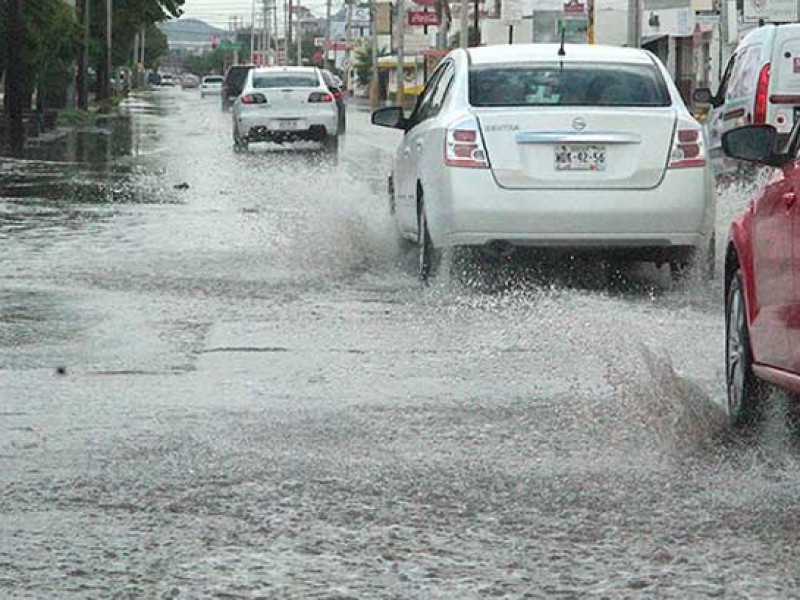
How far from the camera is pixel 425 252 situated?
13.1m

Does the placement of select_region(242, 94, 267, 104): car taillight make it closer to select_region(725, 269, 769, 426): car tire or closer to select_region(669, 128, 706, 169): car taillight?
select_region(669, 128, 706, 169): car taillight

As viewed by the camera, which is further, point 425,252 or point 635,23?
point 635,23

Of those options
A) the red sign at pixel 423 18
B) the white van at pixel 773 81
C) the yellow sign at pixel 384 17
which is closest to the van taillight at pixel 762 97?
the white van at pixel 773 81

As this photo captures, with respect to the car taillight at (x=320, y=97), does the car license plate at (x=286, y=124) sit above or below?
below

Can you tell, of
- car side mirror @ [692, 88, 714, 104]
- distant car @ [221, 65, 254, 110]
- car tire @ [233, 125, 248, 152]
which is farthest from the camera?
distant car @ [221, 65, 254, 110]

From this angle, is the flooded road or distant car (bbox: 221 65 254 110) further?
distant car (bbox: 221 65 254 110)

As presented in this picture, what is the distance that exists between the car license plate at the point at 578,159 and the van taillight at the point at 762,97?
842 centimetres

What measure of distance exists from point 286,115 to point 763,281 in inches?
1127

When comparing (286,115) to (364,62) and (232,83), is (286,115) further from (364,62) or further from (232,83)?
(364,62)

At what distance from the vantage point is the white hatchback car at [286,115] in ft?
117

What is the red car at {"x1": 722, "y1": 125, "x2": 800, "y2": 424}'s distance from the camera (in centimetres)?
706

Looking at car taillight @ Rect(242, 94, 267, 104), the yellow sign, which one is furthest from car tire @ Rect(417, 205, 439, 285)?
the yellow sign

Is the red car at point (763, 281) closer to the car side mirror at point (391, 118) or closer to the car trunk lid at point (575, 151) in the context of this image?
the car trunk lid at point (575, 151)

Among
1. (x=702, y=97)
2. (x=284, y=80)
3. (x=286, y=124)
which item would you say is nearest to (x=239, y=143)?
(x=286, y=124)
